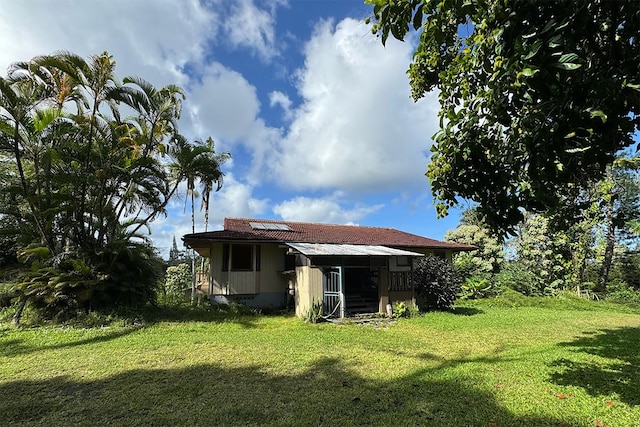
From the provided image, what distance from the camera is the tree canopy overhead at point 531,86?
2.61 m

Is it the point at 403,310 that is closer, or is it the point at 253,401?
the point at 253,401

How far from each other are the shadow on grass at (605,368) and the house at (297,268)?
239 inches

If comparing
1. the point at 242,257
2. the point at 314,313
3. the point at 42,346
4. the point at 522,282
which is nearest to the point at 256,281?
the point at 242,257

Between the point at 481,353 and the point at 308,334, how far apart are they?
4454 mm

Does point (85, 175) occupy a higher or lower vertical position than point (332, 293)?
higher

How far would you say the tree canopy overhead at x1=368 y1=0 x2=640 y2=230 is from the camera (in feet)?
8.55

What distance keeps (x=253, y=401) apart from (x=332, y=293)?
7816 millimetres

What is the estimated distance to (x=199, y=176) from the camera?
43.9 ft

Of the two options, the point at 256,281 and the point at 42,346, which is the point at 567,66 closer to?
the point at 42,346

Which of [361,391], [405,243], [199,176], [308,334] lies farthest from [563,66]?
[405,243]

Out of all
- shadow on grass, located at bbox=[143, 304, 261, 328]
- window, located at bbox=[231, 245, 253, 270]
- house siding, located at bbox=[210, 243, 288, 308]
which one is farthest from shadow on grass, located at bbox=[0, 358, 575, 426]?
window, located at bbox=[231, 245, 253, 270]

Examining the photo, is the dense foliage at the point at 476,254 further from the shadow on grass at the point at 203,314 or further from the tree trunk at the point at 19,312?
the tree trunk at the point at 19,312

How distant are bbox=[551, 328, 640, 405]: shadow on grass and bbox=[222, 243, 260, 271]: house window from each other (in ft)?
36.1

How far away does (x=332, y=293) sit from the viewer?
12555 mm
